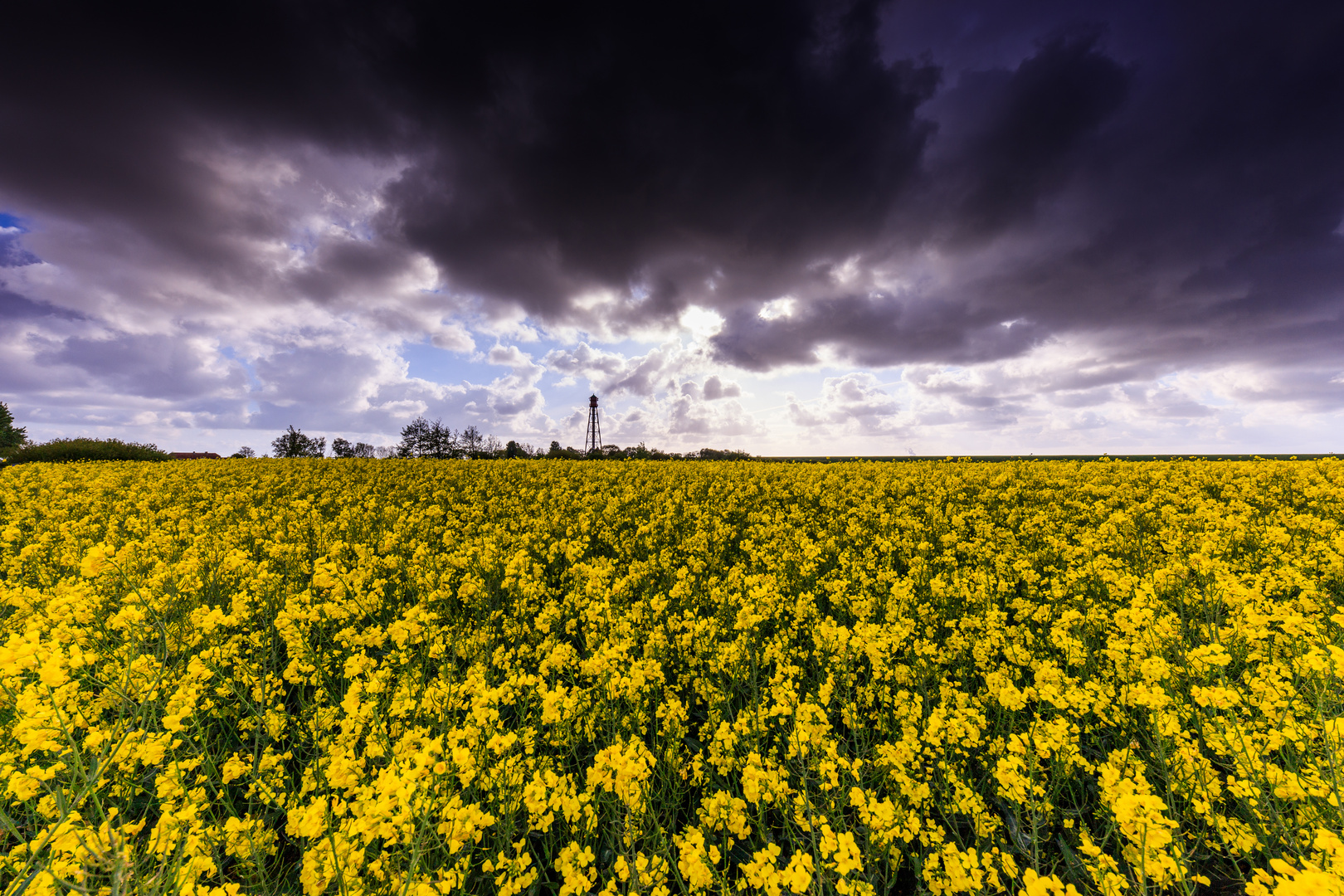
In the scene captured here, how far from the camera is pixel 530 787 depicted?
3.07 meters

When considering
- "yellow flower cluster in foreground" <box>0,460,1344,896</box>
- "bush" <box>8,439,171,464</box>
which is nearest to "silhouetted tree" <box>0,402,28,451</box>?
"bush" <box>8,439,171,464</box>

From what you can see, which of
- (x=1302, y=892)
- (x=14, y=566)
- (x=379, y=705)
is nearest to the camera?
(x=1302, y=892)

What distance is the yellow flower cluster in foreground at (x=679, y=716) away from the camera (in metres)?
2.86

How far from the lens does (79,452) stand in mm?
35969

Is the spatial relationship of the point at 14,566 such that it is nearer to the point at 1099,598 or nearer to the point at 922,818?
the point at 922,818

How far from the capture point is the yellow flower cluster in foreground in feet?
9.37

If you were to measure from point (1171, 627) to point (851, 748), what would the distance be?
332 cm

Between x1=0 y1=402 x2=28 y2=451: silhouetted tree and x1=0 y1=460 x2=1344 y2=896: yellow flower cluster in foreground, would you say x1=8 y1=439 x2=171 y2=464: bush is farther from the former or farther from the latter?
x1=0 y1=460 x2=1344 y2=896: yellow flower cluster in foreground

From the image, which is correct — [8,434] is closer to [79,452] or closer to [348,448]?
[79,452]

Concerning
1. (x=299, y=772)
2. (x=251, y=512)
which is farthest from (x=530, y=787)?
(x=251, y=512)

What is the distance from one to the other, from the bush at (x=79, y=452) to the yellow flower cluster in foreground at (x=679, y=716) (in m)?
40.5

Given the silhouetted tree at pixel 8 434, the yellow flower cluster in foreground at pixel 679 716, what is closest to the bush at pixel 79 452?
the silhouetted tree at pixel 8 434

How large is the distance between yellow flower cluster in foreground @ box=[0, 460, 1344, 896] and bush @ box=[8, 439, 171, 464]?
4054cm

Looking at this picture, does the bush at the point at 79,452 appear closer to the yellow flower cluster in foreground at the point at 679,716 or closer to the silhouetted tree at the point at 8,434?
the silhouetted tree at the point at 8,434
